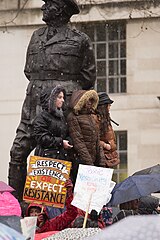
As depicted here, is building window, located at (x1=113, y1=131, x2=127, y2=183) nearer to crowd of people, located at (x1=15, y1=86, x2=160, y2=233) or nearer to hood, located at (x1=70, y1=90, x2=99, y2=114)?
crowd of people, located at (x1=15, y1=86, x2=160, y2=233)

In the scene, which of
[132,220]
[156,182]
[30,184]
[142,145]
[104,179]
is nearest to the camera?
[132,220]

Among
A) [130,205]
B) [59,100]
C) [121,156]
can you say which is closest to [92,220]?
[59,100]

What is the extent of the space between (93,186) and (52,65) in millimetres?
2787

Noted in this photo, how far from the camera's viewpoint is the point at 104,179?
296 inches

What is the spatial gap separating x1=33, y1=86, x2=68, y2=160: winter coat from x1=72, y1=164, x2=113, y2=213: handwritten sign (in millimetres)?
2086

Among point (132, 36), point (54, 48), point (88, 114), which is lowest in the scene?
point (88, 114)

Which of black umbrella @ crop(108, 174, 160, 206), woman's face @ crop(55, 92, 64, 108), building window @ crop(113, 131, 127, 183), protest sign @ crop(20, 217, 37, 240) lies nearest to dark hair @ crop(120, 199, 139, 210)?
black umbrella @ crop(108, 174, 160, 206)

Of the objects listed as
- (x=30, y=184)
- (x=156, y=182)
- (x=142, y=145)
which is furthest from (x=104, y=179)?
(x=142, y=145)

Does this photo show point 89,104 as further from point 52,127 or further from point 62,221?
point 62,221

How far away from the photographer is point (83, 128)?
32.4 ft

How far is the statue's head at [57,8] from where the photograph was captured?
10.1 meters

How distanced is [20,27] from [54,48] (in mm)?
17631

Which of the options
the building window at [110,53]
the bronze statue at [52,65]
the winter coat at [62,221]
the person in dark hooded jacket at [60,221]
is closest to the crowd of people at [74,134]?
the bronze statue at [52,65]

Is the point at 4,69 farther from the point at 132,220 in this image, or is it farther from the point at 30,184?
the point at 132,220
